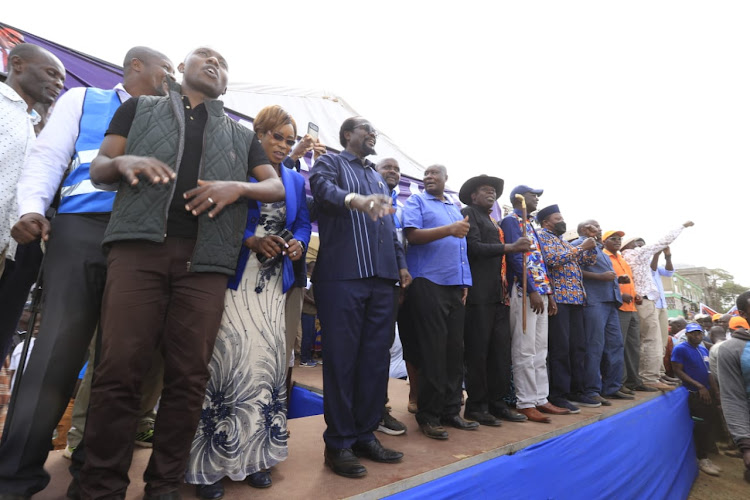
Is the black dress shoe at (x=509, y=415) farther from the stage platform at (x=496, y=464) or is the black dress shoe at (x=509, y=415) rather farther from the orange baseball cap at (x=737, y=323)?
the orange baseball cap at (x=737, y=323)

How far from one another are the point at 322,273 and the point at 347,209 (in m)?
0.37

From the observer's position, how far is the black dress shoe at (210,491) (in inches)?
61.4

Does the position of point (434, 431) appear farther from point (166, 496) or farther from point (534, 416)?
point (166, 496)

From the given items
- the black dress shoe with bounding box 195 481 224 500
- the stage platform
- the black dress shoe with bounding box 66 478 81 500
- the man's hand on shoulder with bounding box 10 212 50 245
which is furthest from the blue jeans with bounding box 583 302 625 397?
the man's hand on shoulder with bounding box 10 212 50 245

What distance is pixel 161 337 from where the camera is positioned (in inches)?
58.4

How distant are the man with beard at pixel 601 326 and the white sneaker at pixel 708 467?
2700mm

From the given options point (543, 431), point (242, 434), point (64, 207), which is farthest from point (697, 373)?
point (64, 207)

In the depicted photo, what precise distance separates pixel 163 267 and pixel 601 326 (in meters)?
4.26

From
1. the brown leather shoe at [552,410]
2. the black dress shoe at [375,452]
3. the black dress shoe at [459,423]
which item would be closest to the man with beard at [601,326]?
the brown leather shoe at [552,410]

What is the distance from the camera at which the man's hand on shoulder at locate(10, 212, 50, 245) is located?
143cm

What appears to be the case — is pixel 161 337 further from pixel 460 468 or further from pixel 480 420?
pixel 480 420

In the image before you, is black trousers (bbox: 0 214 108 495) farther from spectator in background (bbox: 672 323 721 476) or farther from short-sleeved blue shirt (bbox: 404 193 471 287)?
spectator in background (bbox: 672 323 721 476)

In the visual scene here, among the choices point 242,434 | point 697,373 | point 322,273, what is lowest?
point 697,373

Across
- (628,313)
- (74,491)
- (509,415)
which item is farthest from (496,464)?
(628,313)
